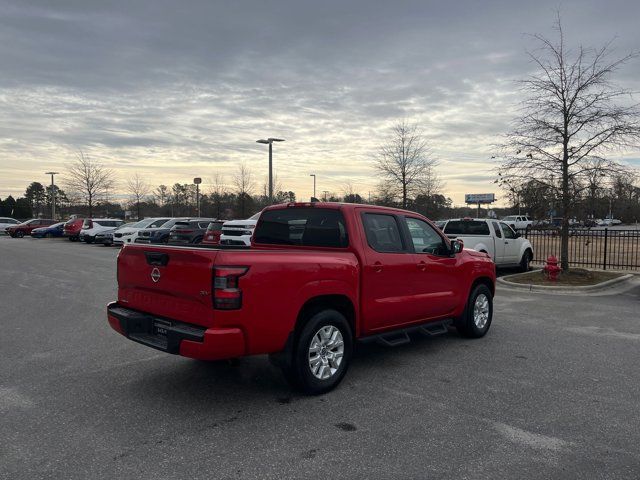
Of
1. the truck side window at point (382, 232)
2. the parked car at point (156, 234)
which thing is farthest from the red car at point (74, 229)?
the truck side window at point (382, 232)

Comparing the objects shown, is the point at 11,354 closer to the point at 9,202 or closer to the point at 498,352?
the point at 498,352

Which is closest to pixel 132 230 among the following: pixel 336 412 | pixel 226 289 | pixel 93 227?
pixel 93 227

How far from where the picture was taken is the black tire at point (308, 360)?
447cm

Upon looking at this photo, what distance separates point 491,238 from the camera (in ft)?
47.0

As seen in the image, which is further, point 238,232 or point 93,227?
point 93,227

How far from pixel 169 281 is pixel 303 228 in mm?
1713

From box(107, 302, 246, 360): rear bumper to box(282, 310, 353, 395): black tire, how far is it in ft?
1.85

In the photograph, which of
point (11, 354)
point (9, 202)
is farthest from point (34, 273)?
point (9, 202)

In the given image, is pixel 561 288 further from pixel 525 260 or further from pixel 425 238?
pixel 425 238

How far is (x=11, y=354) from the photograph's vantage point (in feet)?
19.8

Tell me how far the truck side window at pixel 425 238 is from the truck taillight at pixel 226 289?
104 inches

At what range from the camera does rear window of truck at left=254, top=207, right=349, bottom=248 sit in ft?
17.3

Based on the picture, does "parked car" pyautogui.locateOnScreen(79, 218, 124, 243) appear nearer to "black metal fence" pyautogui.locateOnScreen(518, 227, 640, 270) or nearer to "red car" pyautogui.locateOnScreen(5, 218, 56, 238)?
"red car" pyautogui.locateOnScreen(5, 218, 56, 238)

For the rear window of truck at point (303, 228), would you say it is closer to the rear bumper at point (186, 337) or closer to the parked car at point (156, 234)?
the rear bumper at point (186, 337)
